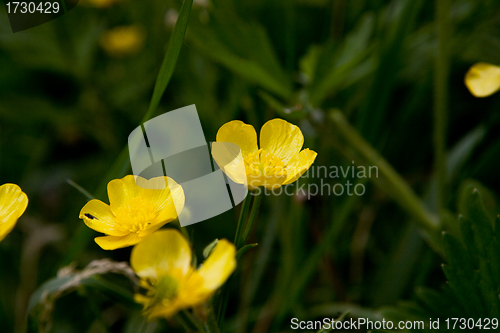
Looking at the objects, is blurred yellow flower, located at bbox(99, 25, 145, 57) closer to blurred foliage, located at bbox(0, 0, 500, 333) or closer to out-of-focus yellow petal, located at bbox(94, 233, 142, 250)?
blurred foliage, located at bbox(0, 0, 500, 333)

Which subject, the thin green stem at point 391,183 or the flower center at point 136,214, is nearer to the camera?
the flower center at point 136,214

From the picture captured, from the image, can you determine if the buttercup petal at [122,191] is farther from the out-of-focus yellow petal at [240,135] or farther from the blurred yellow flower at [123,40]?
the blurred yellow flower at [123,40]

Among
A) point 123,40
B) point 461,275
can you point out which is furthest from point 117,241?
point 123,40

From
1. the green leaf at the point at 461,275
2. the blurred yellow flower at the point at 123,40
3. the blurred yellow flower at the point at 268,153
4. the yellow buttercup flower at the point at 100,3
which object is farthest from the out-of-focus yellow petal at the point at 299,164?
the yellow buttercup flower at the point at 100,3

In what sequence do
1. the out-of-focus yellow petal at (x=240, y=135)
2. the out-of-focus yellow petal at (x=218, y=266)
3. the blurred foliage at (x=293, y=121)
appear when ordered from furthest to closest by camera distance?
the blurred foliage at (x=293, y=121) < the out-of-focus yellow petal at (x=240, y=135) < the out-of-focus yellow petal at (x=218, y=266)

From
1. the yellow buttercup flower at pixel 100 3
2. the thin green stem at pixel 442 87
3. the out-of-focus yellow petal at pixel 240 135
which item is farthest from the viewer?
the yellow buttercup flower at pixel 100 3

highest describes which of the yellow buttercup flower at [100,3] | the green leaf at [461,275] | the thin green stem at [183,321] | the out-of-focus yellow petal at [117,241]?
the yellow buttercup flower at [100,3]

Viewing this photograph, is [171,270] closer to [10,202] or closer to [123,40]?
[10,202]

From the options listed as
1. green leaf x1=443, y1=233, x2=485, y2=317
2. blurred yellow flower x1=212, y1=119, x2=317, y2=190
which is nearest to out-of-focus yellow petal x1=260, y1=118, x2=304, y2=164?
blurred yellow flower x1=212, y1=119, x2=317, y2=190
